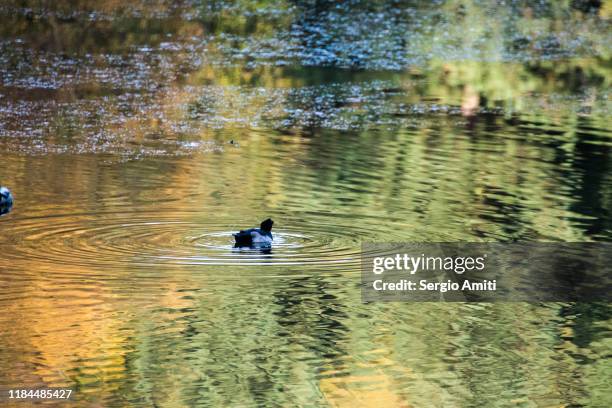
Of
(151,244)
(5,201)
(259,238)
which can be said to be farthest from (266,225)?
(5,201)

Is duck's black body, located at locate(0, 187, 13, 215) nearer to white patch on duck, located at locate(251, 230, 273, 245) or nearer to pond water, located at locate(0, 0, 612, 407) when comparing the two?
pond water, located at locate(0, 0, 612, 407)

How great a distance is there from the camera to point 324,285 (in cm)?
953

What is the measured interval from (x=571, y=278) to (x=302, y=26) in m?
17.9

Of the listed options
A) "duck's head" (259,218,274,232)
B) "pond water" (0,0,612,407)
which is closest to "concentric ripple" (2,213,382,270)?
"pond water" (0,0,612,407)

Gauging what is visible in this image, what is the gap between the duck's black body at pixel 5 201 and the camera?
11.8 m

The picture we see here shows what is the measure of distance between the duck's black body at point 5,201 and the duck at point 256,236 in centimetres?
243

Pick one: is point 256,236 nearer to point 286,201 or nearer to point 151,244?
point 151,244

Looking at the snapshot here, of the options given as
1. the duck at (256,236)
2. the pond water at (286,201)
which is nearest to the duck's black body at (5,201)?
the pond water at (286,201)

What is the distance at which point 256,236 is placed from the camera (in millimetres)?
10336

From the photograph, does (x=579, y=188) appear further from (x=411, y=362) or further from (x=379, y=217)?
(x=411, y=362)

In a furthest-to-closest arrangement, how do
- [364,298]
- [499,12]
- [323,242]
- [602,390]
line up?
[499,12]
[323,242]
[364,298]
[602,390]

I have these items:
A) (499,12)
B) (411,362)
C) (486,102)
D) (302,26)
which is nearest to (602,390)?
(411,362)

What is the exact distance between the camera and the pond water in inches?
306

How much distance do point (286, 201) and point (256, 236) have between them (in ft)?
7.19
